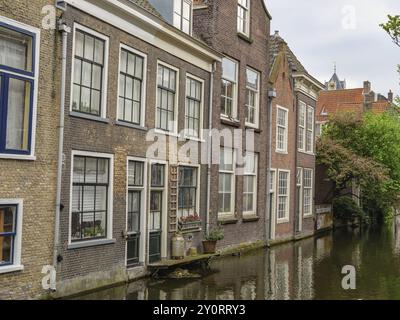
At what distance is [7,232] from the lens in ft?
35.3

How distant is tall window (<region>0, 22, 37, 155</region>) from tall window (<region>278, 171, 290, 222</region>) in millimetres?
16064

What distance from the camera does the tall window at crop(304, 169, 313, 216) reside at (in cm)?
2962

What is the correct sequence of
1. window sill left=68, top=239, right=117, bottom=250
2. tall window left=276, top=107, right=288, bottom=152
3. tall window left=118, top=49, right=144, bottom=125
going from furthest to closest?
1. tall window left=276, top=107, right=288, bottom=152
2. tall window left=118, top=49, right=144, bottom=125
3. window sill left=68, top=239, right=117, bottom=250

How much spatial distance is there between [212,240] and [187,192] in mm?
1875

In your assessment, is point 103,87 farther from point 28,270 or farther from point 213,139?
point 213,139

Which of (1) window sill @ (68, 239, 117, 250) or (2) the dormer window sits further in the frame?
(2) the dormer window

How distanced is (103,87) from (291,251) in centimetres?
1223

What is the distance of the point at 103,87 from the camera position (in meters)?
13.6

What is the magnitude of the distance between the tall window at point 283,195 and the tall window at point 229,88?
595 cm

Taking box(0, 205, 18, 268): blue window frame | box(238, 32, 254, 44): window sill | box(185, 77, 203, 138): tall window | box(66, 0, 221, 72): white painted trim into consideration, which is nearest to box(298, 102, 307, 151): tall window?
box(238, 32, 254, 44): window sill

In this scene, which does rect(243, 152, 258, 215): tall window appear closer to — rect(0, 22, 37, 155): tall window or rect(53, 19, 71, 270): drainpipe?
rect(53, 19, 71, 270): drainpipe

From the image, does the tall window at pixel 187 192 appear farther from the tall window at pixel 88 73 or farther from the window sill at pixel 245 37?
the window sill at pixel 245 37

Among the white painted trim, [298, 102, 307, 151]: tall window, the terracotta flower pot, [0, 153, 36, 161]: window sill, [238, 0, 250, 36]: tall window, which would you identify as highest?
[238, 0, 250, 36]: tall window

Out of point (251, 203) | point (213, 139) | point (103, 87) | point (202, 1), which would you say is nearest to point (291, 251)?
point (251, 203)
